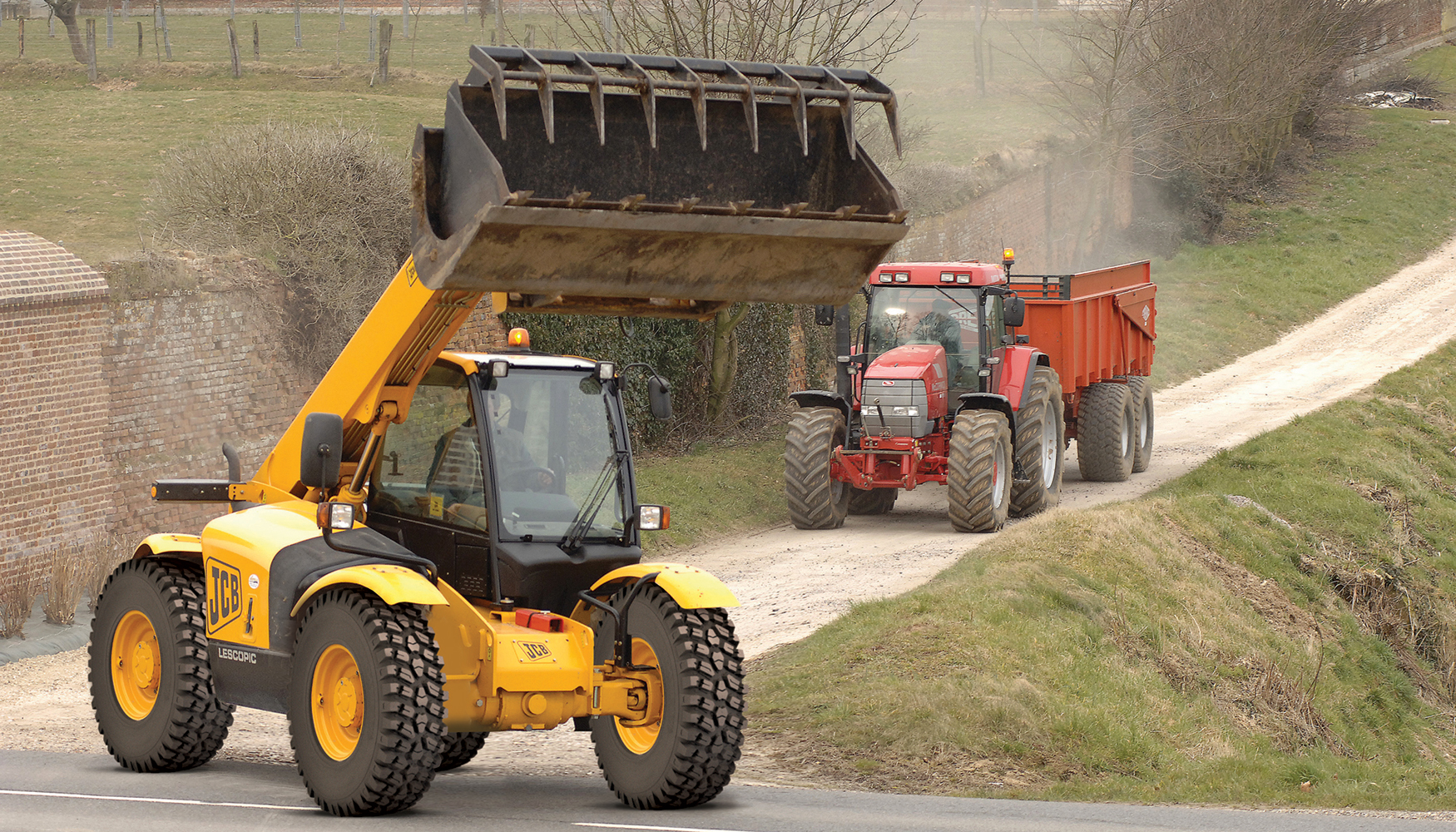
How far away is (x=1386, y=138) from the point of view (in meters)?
47.5

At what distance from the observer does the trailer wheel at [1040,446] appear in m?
17.7

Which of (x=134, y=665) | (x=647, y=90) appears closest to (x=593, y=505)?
(x=647, y=90)

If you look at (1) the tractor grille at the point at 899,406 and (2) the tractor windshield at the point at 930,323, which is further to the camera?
(2) the tractor windshield at the point at 930,323

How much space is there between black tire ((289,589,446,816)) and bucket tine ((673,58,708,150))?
2.70 metres

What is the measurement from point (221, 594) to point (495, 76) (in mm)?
3356

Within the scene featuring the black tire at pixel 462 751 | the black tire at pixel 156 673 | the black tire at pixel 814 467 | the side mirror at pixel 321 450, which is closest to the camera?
the side mirror at pixel 321 450

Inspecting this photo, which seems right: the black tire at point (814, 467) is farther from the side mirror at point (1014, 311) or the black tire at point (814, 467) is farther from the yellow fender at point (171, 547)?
the yellow fender at point (171, 547)

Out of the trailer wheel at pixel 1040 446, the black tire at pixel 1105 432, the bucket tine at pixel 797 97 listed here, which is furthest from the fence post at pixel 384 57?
the bucket tine at pixel 797 97

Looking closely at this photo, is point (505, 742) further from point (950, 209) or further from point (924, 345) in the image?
point (950, 209)

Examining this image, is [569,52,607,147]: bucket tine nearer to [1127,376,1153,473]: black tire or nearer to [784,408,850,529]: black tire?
[784,408,850,529]: black tire

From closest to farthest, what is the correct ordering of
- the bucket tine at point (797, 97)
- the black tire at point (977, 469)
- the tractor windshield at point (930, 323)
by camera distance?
the bucket tine at point (797, 97) → the black tire at point (977, 469) → the tractor windshield at point (930, 323)

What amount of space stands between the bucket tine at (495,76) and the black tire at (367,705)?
241cm

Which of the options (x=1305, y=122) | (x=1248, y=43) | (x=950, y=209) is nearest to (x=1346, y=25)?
(x=1305, y=122)

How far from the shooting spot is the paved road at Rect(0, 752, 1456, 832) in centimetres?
770
